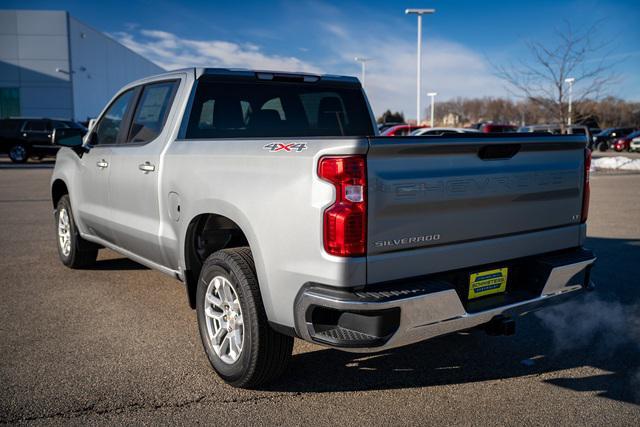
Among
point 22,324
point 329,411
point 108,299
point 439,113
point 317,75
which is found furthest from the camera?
point 439,113

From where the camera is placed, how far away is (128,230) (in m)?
4.68

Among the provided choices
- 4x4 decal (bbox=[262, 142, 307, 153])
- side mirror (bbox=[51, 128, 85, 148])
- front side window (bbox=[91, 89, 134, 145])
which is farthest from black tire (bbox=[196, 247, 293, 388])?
side mirror (bbox=[51, 128, 85, 148])

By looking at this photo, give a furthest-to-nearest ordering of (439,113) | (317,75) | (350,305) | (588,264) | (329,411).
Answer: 1. (439,113)
2. (317,75)
3. (588,264)
4. (329,411)
5. (350,305)

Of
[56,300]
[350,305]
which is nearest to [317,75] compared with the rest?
[350,305]

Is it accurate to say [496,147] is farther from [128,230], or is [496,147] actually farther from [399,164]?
[128,230]

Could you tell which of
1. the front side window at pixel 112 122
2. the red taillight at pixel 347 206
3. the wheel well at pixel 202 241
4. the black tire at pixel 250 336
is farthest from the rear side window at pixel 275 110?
the red taillight at pixel 347 206

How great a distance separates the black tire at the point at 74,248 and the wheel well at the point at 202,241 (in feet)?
8.46

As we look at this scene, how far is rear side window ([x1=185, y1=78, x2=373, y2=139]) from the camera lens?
4406 millimetres

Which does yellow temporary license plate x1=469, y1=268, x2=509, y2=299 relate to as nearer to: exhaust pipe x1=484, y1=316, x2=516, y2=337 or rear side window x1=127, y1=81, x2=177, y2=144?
exhaust pipe x1=484, y1=316, x2=516, y2=337

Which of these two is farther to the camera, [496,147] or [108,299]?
[108,299]

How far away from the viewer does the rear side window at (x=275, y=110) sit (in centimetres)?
441

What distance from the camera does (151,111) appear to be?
185 inches

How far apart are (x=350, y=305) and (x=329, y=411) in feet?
2.73

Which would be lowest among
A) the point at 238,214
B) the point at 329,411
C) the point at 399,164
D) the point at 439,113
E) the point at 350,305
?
the point at 329,411
